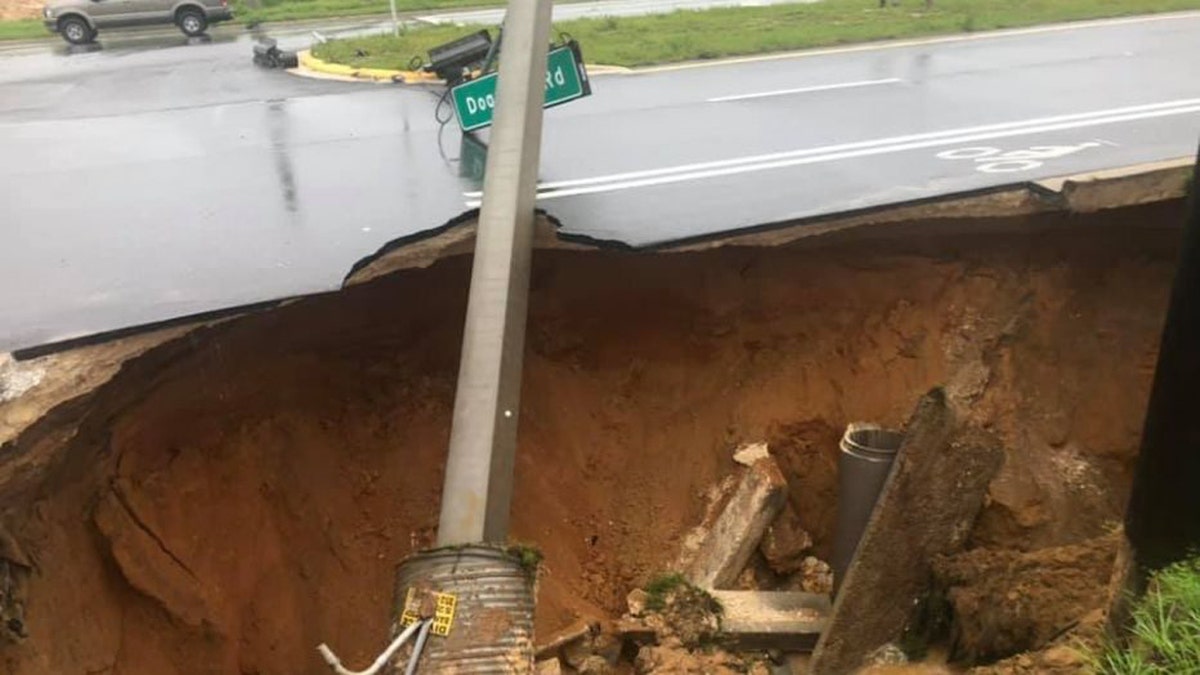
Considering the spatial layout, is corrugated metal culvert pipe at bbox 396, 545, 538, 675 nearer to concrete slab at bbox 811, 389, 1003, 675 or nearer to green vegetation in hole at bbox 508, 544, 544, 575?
green vegetation in hole at bbox 508, 544, 544, 575

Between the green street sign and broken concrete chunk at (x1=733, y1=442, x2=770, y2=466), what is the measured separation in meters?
3.09

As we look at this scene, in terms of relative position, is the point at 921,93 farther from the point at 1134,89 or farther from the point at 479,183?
the point at 479,183

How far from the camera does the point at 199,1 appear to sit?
2005 centimetres

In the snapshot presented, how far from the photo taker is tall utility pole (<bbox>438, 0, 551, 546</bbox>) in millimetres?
3283

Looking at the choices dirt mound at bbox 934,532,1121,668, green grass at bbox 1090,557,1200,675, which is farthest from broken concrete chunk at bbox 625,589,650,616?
green grass at bbox 1090,557,1200,675

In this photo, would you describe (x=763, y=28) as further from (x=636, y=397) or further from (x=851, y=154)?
(x=636, y=397)

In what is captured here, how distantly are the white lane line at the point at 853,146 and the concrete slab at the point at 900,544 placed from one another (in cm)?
378

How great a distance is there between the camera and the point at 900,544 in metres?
4.89

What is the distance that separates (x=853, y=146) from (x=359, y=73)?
24.4 feet

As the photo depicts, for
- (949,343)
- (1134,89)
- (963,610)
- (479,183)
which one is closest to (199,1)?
(479,183)

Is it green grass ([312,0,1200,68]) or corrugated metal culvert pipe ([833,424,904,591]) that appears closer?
corrugated metal culvert pipe ([833,424,904,591])

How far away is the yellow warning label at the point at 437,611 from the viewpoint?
9.14 feet

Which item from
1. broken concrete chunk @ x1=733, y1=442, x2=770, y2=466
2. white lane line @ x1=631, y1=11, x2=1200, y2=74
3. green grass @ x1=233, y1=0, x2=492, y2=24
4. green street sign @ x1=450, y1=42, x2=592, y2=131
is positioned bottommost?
broken concrete chunk @ x1=733, y1=442, x2=770, y2=466

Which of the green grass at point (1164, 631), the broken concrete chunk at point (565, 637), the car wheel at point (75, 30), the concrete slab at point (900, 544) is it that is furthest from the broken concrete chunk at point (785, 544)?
the car wheel at point (75, 30)
